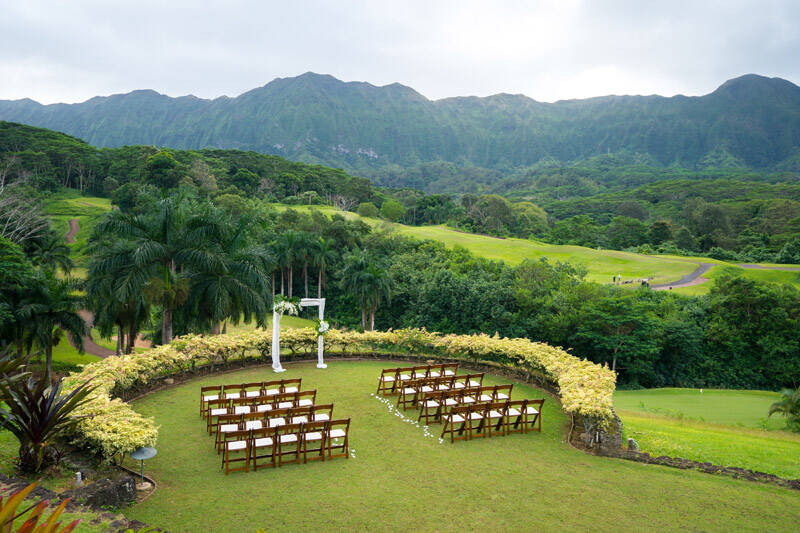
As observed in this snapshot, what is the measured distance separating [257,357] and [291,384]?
3.65 m

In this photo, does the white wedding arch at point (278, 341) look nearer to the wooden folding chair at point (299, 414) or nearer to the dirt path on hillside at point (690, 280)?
the wooden folding chair at point (299, 414)

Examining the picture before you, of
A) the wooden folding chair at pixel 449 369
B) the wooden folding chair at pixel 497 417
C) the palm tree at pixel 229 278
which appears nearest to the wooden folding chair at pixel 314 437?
the wooden folding chair at pixel 497 417

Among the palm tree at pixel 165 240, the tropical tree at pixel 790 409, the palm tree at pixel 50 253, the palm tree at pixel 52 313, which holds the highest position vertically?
the palm tree at pixel 165 240

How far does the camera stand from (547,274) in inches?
1603

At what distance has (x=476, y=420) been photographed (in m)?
10.8

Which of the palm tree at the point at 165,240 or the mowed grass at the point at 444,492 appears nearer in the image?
the mowed grass at the point at 444,492

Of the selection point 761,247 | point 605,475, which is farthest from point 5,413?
point 761,247

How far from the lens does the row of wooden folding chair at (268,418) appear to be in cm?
908

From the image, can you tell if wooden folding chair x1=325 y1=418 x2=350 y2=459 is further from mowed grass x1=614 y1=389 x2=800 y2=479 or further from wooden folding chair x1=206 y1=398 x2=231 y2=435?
mowed grass x1=614 y1=389 x2=800 y2=479

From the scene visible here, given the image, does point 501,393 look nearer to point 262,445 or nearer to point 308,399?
point 308,399

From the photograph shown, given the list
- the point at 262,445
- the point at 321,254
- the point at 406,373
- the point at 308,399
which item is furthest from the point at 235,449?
the point at 321,254

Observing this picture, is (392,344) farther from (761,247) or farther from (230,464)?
(761,247)

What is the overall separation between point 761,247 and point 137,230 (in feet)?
260

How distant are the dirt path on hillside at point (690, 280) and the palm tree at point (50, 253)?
171 ft
